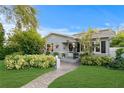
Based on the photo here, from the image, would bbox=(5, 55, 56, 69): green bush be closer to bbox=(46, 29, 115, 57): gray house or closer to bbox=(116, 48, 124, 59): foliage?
bbox=(116, 48, 124, 59): foliage

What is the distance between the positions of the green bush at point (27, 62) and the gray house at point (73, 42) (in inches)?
294

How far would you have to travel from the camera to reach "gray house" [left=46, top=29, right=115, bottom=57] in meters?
23.1

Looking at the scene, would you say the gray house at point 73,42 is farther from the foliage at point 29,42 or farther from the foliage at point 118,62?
the foliage at point 29,42

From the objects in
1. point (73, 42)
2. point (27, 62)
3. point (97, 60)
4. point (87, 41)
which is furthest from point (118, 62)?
point (73, 42)

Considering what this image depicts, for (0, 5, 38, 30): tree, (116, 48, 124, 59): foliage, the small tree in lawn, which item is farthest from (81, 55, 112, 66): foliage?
(0, 5, 38, 30): tree

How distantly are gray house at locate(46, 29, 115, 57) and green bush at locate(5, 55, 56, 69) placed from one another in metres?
7.47

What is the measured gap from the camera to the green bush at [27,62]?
16.3 m

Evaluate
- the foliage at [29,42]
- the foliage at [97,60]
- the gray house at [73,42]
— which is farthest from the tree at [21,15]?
the foliage at [97,60]
